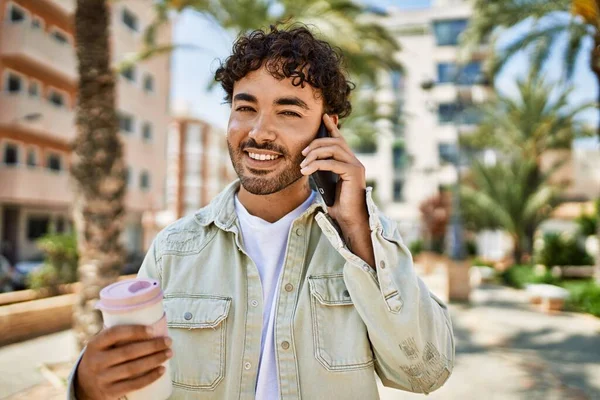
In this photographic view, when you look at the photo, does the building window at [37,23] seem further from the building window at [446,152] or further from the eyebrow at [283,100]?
the building window at [446,152]

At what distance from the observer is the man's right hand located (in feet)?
3.88

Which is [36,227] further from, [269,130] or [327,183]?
[327,183]

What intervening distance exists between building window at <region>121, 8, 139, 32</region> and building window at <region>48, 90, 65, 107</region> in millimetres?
6077

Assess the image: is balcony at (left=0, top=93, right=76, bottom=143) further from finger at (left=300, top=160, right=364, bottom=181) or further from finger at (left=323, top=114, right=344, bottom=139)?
finger at (left=300, top=160, right=364, bottom=181)

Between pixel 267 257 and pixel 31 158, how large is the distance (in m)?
24.3

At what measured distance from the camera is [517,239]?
800 inches

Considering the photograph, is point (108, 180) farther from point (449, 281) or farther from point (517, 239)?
point (517, 239)

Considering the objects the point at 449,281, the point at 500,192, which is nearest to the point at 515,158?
the point at 500,192

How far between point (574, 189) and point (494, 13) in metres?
28.0

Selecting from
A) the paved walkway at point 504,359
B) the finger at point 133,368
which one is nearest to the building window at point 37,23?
the paved walkway at point 504,359

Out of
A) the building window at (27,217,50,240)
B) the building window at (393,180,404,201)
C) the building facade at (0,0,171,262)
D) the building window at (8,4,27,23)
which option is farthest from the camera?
the building window at (393,180,404,201)

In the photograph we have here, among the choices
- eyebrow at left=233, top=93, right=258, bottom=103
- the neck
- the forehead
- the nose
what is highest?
the forehead

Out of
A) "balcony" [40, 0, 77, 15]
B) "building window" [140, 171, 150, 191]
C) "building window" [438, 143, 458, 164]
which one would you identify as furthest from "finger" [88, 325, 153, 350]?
"building window" [438, 143, 458, 164]

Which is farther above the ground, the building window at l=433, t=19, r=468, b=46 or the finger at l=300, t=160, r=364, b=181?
the building window at l=433, t=19, r=468, b=46
